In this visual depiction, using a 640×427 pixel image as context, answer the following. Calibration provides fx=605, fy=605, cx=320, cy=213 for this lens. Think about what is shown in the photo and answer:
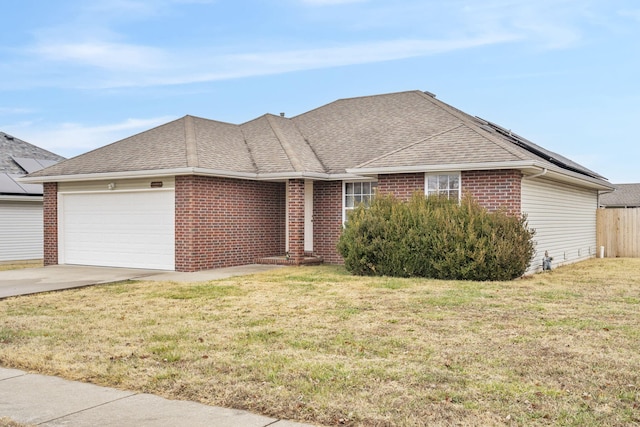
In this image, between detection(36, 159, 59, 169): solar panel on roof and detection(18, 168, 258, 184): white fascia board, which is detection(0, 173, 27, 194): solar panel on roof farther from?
detection(18, 168, 258, 184): white fascia board

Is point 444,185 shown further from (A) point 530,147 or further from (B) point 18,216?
(B) point 18,216

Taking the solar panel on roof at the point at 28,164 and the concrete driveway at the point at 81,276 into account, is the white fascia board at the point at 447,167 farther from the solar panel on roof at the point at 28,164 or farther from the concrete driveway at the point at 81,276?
the solar panel on roof at the point at 28,164

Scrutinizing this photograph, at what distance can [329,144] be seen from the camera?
2003 centimetres

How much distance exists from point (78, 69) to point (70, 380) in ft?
47.4

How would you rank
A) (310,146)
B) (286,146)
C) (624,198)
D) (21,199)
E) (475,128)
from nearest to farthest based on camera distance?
(475,128) → (286,146) → (310,146) → (21,199) → (624,198)

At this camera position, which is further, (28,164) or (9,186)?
(28,164)

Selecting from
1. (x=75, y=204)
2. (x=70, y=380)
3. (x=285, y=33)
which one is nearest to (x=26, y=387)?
(x=70, y=380)

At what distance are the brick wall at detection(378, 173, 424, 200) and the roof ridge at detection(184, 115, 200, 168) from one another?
5005 mm

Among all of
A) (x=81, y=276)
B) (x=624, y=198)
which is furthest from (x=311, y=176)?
(x=624, y=198)

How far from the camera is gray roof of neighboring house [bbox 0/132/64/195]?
23.4 meters

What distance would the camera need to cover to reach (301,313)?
9445 mm

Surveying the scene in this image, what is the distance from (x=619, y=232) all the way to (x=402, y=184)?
40.6 feet

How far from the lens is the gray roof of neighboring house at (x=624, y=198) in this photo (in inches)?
1949

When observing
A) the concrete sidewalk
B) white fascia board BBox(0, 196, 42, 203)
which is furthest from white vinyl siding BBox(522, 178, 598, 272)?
white fascia board BBox(0, 196, 42, 203)
